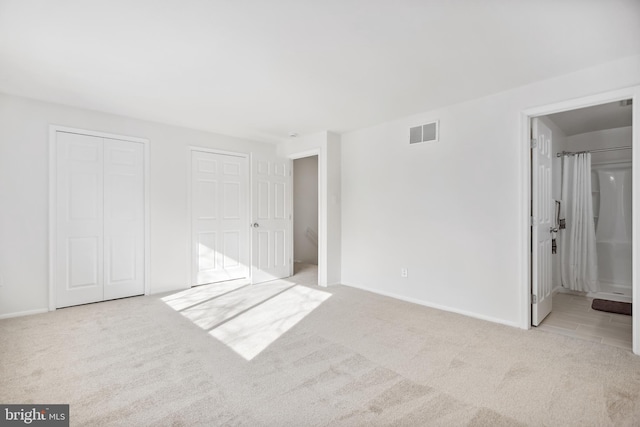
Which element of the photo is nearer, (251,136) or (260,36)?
(260,36)

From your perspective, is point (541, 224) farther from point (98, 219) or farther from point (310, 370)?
point (98, 219)

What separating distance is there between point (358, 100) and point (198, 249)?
10.3 ft

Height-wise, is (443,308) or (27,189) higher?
(27,189)

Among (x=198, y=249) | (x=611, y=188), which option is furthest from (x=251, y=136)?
(x=611, y=188)

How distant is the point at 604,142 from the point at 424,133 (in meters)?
2.92

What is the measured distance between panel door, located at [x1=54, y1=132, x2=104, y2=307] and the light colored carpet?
378 mm

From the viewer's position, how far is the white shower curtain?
4496mm

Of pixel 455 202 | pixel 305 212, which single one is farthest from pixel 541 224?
pixel 305 212

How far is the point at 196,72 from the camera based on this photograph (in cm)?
283

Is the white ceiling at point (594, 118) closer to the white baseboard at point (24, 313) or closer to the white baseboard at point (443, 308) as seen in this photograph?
the white baseboard at point (443, 308)

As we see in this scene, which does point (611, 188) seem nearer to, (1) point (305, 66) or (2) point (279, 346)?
(1) point (305, 66)

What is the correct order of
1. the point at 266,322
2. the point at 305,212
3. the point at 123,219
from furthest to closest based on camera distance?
the point at 305,212 < the point at 123,219 < the point at 266,322

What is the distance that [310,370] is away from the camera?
2289 mm

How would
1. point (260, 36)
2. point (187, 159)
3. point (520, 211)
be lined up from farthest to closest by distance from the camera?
point (187, 159) → point (520, 211) → point (260, 36)
